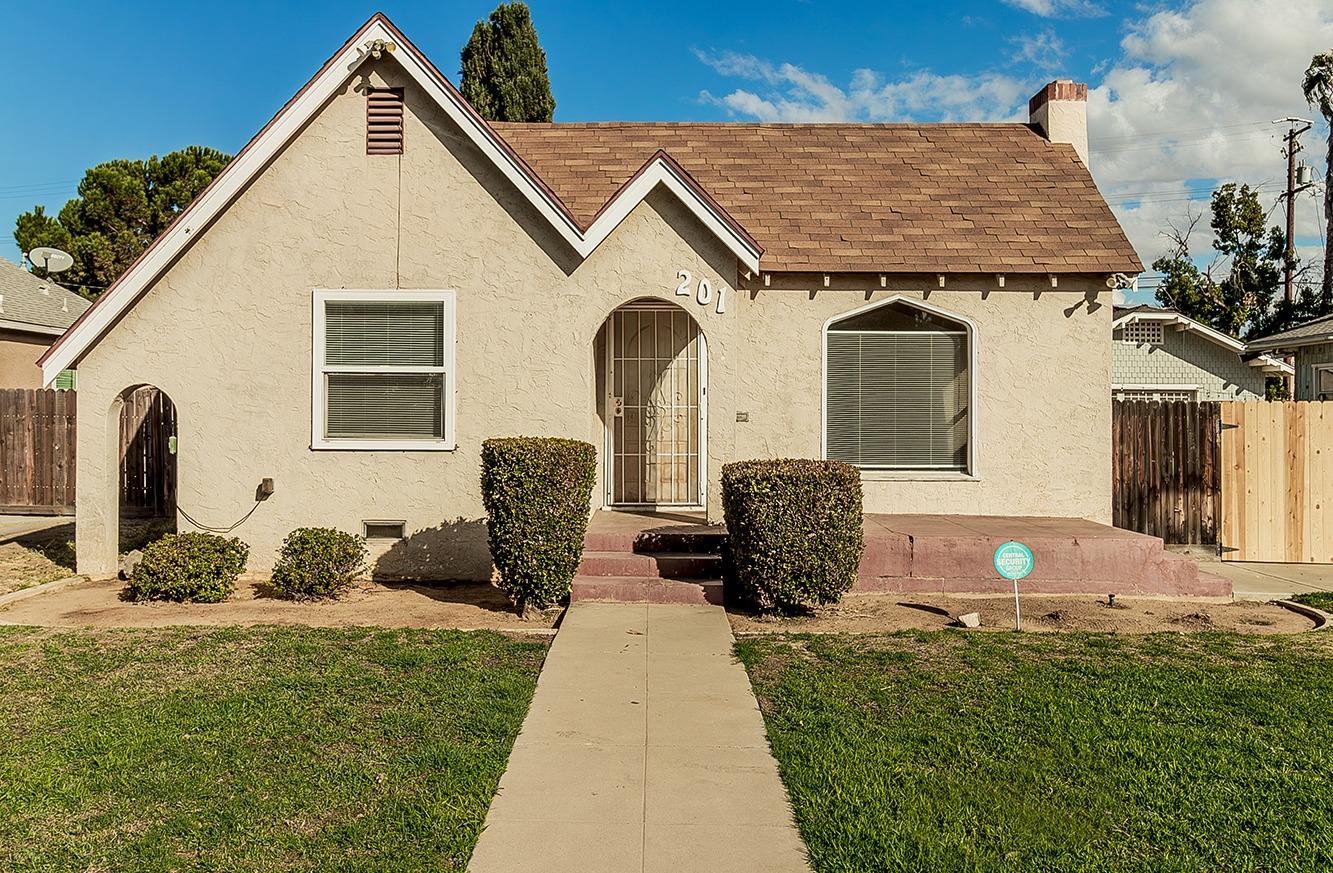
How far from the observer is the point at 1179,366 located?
76.7 feet

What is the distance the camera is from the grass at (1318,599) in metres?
8.98

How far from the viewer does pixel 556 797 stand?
177 inches

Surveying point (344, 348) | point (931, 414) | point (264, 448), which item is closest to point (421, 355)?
point (344, 348)

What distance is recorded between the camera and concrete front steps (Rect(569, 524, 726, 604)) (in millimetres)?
8648

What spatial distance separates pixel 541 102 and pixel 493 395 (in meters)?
19.2

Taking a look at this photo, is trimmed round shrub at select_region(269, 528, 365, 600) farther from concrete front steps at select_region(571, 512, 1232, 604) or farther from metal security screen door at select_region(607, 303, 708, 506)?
metal security screen door at select_region(607, 303, 708, 506)

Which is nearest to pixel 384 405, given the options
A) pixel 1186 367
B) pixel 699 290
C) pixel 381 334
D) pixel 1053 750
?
pixel 381 334

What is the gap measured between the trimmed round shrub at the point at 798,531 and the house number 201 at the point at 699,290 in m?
2.59

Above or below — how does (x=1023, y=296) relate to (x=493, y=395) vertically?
above

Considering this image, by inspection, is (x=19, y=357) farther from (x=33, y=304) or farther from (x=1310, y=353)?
(x=1310, y=353)

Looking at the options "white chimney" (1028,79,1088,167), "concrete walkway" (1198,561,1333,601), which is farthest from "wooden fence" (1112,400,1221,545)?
"white chimney" (1028,79,1088,167)

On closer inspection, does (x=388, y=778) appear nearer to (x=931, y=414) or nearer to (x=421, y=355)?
(x=421, y=355)

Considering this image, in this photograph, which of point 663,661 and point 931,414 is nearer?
point 663,661

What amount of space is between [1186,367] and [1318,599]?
16.1 m
